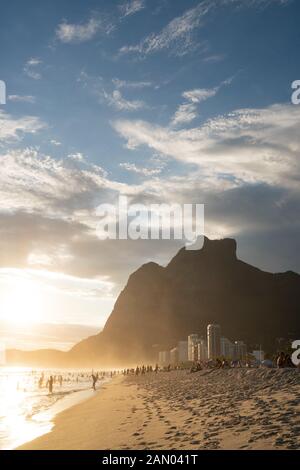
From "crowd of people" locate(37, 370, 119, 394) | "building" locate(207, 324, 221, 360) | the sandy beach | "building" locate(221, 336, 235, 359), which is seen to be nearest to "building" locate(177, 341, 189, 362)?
"building" locate(221, 336, 235, 359)

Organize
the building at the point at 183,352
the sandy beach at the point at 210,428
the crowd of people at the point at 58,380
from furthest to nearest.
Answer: the building at the point at 183,352 → the crowd of people at the point at 58,380 → the sandy beach at the point at 210,428

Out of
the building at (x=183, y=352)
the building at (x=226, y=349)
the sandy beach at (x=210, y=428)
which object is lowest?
the building at (x=183, y=352)

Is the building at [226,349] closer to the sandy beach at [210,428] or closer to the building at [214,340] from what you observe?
the building at [214,340]

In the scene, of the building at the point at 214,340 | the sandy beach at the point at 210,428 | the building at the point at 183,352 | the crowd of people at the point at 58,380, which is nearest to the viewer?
the sandy beach at the point at 210,428

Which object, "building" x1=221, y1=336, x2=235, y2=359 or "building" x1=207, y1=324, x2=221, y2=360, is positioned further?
"building" x1=221, y1=336, x2=235, y2=359

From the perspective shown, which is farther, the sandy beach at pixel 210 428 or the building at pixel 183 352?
the building at pixel 183 352

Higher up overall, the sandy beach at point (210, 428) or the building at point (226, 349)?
the sandy beach at point (210, 428)

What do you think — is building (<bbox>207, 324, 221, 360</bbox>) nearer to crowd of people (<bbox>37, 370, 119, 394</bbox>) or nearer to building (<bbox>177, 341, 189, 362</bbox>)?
building (<bbox>177, 341, 189, 362</bbox>)

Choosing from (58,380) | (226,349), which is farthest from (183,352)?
(58,380)

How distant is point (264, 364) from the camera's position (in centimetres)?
3953

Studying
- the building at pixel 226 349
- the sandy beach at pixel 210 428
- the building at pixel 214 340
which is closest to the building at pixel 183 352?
the building at pixel 226 349
